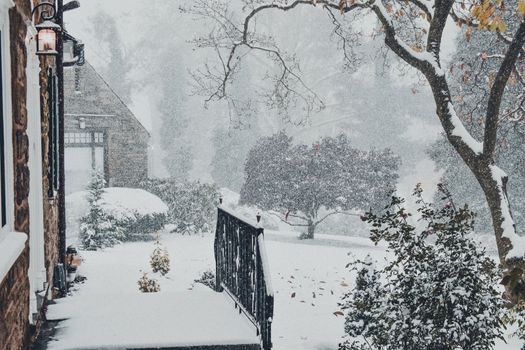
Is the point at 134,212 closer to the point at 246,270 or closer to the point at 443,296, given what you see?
the point at 246,270

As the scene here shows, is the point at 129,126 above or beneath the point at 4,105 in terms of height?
above

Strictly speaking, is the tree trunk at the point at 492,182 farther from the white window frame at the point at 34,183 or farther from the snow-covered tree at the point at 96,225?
the snow-covered tree at the point at 96,225

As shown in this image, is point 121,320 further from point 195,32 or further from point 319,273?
point 195,32

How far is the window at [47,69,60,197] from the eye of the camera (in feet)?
21.2

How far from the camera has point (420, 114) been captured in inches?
1499

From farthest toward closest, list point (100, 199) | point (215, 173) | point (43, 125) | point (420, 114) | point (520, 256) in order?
point (420, 114) < point (215, 173) < point (100, 199) < point (520, 256) < point (43, 125)

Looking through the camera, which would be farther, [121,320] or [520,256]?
[520,256]

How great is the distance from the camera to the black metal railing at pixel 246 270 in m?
4.41

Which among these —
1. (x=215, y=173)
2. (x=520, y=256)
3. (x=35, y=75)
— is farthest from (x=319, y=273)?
(x=215, y=173)

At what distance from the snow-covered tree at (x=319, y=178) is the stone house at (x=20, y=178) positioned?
1460 cm

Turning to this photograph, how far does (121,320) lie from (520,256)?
499 centimetres

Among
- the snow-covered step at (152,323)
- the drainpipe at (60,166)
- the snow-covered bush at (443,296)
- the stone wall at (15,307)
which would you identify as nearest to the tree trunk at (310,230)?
the drainpipe at (60,166)

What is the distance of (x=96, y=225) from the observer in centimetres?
1662

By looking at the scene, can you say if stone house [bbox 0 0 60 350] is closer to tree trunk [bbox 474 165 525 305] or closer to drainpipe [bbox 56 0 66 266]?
drainpipe [bbox 56 0 66 266]
